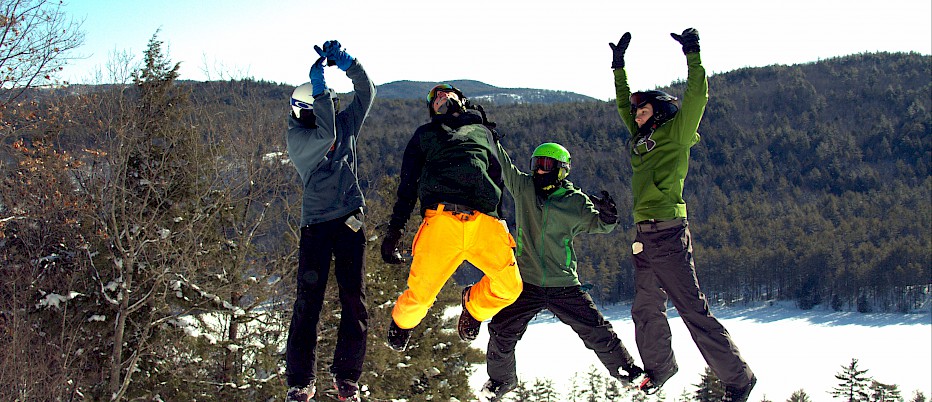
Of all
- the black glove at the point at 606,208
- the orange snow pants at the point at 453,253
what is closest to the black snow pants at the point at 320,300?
the orange snow pants at the point at 453,253

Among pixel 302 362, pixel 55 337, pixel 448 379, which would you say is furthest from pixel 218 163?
pixel 302 362

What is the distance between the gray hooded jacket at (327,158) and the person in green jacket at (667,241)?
2.31 metres

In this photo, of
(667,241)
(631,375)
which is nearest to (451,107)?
(667,241)

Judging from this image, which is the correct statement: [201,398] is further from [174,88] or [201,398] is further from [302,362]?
[302,362]

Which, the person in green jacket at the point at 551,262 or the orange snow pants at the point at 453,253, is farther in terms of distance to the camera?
the person in green jacket at the point at 551,262

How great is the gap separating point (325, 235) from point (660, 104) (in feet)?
9.73

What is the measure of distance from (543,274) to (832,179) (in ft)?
706

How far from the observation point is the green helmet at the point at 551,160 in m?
6.05

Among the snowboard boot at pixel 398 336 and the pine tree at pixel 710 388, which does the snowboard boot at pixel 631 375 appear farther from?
the pine tree at pixel 710 388

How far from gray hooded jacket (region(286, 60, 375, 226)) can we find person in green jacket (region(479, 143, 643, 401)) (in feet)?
4.20

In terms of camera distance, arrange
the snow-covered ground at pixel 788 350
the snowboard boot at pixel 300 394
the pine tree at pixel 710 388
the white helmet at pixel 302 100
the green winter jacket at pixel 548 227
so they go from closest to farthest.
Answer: the snowboard boot at pixel 300 394 → the white helmet at pixel 302 100 → the green winter jacket at pixel 548 227 → the pine tree at pixel 710 388 → the snow-covered ground at pixel 788 350

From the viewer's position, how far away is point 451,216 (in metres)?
5.07

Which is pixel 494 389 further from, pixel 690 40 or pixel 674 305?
pixel 690 40

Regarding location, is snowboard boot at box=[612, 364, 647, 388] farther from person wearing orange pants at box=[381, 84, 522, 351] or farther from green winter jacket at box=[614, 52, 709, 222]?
green winter jacket at box=[614, 52, 709, 222]
